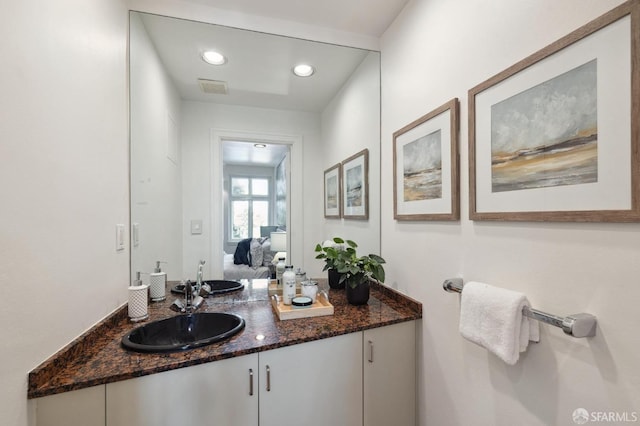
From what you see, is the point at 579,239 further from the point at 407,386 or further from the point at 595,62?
the point at 407,386

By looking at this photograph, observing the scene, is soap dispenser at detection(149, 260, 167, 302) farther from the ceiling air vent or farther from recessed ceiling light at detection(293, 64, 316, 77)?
recessed ceiling light at detection(293, 64, 316, 77)

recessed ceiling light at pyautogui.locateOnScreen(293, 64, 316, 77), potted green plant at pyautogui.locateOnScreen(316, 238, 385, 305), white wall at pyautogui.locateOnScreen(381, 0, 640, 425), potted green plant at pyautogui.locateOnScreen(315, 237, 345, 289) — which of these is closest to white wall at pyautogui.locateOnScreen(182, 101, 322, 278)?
potted green plant at pyautogui.locateOnScreen(315, 237, 345, 289)

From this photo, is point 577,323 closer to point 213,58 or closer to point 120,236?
point 120,236

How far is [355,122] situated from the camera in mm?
1941

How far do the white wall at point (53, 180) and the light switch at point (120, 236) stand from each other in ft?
0.13

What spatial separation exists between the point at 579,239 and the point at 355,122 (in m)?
1.44

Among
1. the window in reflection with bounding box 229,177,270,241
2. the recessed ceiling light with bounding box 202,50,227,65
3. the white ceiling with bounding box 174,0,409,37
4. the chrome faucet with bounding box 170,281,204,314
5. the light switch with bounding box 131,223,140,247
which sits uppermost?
the white ceiling with bounding box 174,0,409,37

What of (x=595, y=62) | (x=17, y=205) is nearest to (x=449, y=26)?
(x=595, y=62)

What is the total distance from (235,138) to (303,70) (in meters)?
0.64

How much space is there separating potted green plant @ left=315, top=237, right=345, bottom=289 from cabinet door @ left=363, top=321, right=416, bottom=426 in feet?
1.40

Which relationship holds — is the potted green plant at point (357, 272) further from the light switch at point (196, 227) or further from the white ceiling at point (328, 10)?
the white ceiling at point (328, 10)

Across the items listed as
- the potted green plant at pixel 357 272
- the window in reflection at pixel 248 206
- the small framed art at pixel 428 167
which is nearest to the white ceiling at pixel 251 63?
the window in reflection at pixel 248 206

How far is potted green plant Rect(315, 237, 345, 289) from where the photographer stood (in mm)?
1667

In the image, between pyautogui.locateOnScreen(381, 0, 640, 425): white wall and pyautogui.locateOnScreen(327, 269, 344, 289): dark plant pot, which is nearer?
pyautogui.locateOnScreen(381, 0, 640, 425): white wall
